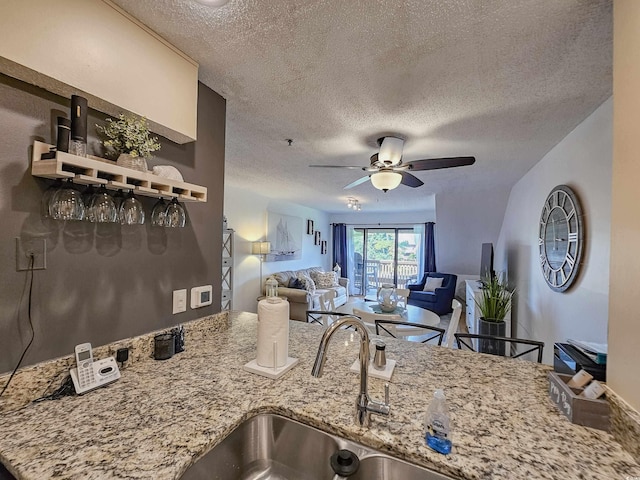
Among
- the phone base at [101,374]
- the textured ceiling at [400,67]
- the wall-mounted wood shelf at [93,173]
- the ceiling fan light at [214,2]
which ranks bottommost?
the phone base at [101,374]

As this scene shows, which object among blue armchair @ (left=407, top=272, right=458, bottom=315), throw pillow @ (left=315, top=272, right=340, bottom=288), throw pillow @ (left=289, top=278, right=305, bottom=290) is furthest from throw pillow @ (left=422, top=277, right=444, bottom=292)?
throw pillow @ (left=289, top=278, right=305, bottom=290)

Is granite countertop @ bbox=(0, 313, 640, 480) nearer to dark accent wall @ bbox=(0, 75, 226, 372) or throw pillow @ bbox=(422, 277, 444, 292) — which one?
dark accent wall @ bbox=(0, 75, 226, 372)

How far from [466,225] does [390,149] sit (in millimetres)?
3510

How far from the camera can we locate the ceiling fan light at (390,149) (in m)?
2.29

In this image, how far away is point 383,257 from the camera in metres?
8.10

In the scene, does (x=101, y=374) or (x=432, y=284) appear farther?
(x=432, y=284)

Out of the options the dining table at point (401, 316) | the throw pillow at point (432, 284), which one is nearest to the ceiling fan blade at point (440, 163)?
the dining table at point (401, 316)

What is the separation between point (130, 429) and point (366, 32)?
1.68 meters

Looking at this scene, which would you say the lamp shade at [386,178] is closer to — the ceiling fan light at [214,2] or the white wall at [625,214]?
the white wall at [625,214]

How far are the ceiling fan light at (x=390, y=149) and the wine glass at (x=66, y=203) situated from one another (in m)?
2.03

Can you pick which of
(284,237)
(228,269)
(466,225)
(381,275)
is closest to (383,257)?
(381,275)

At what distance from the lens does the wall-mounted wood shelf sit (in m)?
0.90

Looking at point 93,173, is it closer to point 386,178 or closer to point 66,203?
point 66,203

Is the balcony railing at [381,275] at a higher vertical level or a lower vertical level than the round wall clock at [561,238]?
lower
